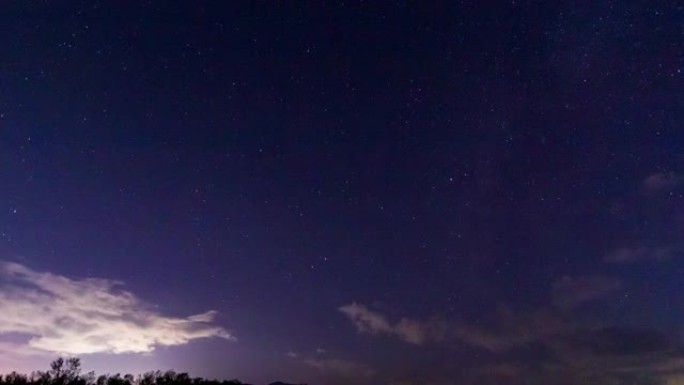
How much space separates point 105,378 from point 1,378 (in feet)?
45.3

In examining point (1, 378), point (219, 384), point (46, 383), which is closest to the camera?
point (1, 378)

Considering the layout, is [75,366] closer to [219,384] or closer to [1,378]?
[1,378]

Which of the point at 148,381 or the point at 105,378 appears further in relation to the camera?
the point at 148,381

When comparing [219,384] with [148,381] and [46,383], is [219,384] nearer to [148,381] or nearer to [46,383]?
[148,381]

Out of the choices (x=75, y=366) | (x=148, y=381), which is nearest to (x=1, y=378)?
(x=75, y=366)

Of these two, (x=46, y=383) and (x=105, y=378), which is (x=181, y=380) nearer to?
(x=105, y=378)

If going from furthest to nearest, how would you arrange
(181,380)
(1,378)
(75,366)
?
(181,380)
(75,366)
(1,378)

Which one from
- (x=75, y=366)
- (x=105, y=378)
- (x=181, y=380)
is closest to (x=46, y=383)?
(x=75, y=366)

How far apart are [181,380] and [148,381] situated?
883 cm

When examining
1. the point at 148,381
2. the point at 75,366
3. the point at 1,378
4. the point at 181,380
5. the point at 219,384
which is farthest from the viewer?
the point at 219,384

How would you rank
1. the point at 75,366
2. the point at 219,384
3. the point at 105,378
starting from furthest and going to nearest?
the point at 219,384 < the point at 105,378 < the point at 75,366

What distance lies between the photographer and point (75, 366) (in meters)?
61.7

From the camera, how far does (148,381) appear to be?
7531cm

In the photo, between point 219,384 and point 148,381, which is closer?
point 148,381
